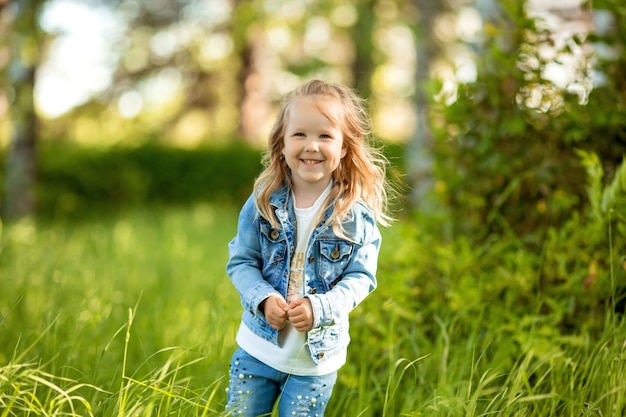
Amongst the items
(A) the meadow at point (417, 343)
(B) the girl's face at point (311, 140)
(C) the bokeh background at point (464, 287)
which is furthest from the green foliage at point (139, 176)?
(B) the girl's face at point (311, 140)

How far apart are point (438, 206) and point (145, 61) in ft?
50.3

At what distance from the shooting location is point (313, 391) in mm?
2027

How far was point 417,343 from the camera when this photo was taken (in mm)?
3012

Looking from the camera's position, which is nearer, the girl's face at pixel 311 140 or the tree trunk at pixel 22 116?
the girl's face at pixel 311 140

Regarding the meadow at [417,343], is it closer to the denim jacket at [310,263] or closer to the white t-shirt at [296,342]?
the white t-shirt at [296,342]

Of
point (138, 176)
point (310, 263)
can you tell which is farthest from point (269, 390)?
point (138, 176)

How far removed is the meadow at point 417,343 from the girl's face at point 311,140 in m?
0.74

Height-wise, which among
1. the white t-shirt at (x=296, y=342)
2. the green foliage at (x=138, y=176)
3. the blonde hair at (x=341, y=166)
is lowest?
the green foliage at (x=138, y=176)

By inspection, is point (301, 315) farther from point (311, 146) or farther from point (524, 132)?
point (524, 132)

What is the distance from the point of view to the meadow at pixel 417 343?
7.35 feet

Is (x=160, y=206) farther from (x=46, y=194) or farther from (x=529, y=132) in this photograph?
(x=529, y=132)

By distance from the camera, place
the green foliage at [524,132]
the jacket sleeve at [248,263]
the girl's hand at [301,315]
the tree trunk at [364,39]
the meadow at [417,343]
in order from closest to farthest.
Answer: the girl's hand at [301,315]
the jacket sleeve at [248,263]
the meadow at [417,343]
the green foliage at [524,132]
the tree trunk at [364,39]

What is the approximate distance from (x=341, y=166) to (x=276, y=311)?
589 millimetres

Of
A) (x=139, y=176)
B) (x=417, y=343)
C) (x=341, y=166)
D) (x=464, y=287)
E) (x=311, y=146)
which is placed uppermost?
(x=311, y=146)
